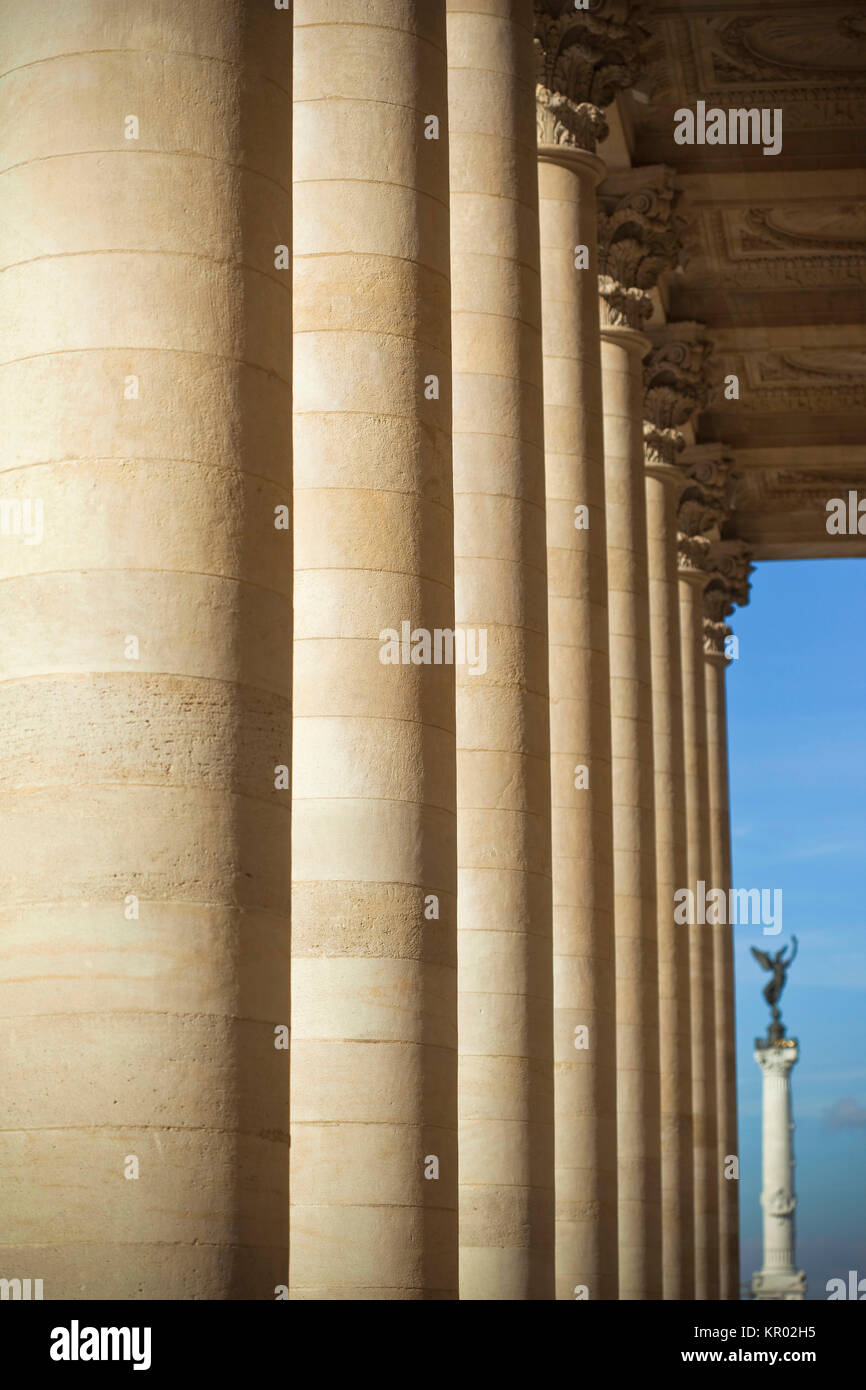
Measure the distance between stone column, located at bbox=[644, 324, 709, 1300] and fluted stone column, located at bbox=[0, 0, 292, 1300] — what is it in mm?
101054

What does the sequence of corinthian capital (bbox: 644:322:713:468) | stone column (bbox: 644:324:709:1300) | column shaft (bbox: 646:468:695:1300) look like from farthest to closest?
corinthian capital (bbox: 644:322:713:468) → stone column (bbox: 644:324:709:1300) → column shaft (bbox: 646:468:695:1300)

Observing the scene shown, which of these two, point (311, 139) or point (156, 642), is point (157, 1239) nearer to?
point (156, 642)

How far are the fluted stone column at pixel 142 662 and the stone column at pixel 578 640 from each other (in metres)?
54.8

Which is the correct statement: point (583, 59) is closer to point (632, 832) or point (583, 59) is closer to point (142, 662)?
point (632, 832)

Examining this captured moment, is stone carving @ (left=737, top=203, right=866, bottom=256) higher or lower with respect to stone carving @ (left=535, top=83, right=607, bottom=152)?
higher

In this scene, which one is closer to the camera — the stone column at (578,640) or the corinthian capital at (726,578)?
the stone column at (578,640)

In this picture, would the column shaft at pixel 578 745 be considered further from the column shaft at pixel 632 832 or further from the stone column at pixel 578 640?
the column shaft at pixel 632 832

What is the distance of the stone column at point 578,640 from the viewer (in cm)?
9062

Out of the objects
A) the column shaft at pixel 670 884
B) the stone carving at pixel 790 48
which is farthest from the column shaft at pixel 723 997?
the stone carving at pixel 790 48

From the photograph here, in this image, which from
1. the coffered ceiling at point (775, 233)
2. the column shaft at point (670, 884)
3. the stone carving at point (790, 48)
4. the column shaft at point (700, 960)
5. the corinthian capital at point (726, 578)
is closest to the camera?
the stone carving at point (790, 48)

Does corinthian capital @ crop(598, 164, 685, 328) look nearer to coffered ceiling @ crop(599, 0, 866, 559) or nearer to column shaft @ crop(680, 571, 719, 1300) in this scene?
coffered ceiling @ crop(599, 0, 866, 559)

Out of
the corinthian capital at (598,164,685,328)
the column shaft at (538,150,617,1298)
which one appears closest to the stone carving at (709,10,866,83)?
the corinthian capital at (598,164,685,328)

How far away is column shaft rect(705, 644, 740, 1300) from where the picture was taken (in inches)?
6673

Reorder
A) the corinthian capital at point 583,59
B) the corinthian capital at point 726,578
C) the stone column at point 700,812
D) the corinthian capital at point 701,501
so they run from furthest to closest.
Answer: the corinthian capital at point 726,578 → the corinthian capital at point 701,501 → the stone column at point 700,812 → the corinthian capital at point 583,59
